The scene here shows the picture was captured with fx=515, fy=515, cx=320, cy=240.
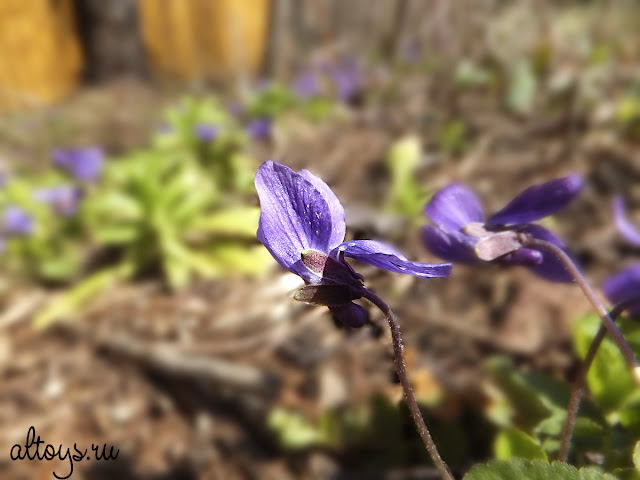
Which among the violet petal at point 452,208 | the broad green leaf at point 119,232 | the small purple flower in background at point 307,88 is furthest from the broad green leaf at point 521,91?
the violet petal at point 452,208

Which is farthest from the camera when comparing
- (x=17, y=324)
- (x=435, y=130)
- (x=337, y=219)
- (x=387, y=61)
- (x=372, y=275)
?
(x=387, y=61)

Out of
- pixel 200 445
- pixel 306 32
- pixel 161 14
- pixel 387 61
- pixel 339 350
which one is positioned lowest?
pixel 200 445

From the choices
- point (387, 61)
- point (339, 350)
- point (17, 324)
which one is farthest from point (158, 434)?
point (387, 61)

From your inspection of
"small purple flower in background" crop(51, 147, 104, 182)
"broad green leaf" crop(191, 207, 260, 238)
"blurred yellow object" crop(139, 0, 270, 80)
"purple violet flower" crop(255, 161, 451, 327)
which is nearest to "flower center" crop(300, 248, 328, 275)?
"purple violet flower" crop(255, 161, 451, 327)

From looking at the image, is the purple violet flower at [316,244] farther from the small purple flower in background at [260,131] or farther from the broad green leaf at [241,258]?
the small purple flower in background at [260,131]

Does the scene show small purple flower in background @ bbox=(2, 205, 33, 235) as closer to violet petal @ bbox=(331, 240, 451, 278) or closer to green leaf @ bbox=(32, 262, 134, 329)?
green leaf @ bbox=(32, 262, 134, 329)

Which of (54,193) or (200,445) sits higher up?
(54,193)

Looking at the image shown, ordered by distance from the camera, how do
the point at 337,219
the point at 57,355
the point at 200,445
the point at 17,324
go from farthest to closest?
the point at 17,324
the point at 57,355
the point at 200,445
the point at 337,219

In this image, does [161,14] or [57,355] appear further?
[161,14]

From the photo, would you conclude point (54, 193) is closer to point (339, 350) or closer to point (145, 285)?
point (145, 285)
